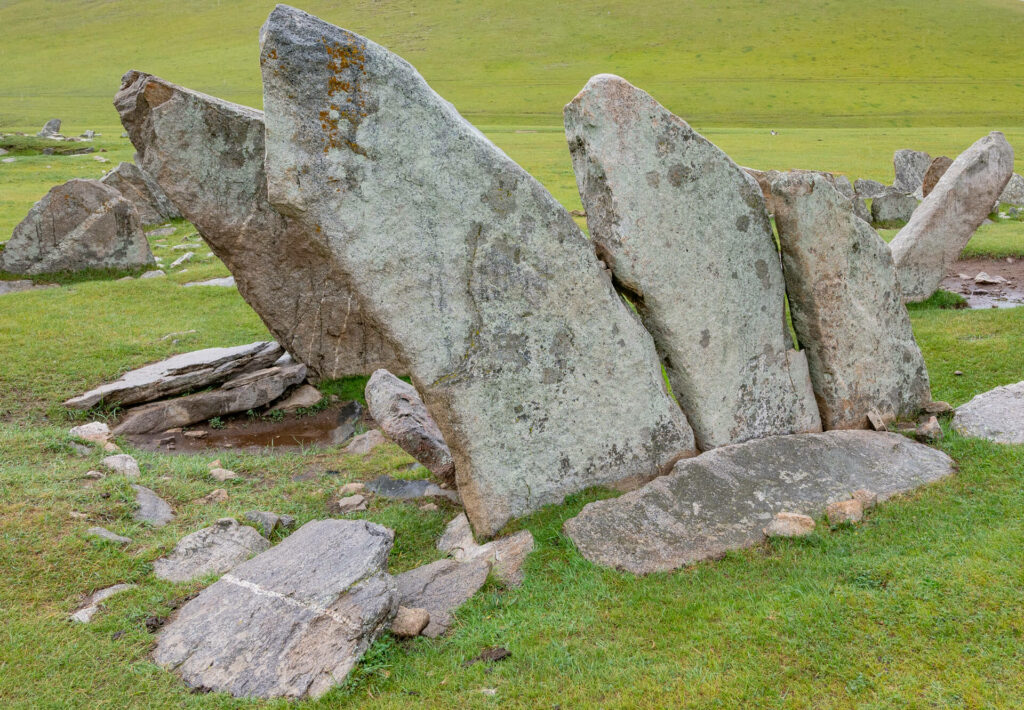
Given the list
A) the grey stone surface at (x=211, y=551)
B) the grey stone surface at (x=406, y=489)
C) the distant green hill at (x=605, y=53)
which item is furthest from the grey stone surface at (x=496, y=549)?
the distant green hill at (x=605, y=53)

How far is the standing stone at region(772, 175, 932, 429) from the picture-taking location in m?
9.30

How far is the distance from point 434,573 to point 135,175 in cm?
2371

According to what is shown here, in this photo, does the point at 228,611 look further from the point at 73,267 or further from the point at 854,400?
the point at 73,267

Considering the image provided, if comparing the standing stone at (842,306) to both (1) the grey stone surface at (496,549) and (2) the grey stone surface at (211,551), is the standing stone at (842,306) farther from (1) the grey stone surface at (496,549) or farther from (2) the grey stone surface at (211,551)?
(2) the grey stone surface at (211,551)

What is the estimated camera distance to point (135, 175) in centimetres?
2683

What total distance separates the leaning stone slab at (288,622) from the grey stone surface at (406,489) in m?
2.59

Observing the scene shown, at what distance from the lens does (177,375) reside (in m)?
13.4

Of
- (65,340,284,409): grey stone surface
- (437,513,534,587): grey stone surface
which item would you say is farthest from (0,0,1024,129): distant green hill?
(437,513,534,587): grey stone surface

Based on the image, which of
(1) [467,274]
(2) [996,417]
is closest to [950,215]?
(2) [996,417]

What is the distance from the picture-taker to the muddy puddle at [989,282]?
17547 millimetres

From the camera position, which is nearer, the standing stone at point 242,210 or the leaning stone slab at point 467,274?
the leaning stone slab at point 467,274

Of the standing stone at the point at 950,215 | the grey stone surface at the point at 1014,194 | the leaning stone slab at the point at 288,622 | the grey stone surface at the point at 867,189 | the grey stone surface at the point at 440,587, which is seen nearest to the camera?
the leaning stone slab at the point at 288,622

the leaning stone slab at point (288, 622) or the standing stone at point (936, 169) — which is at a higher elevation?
the standing stone at point (936, 169)

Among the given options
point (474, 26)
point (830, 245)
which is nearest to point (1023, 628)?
point (830, 245)
